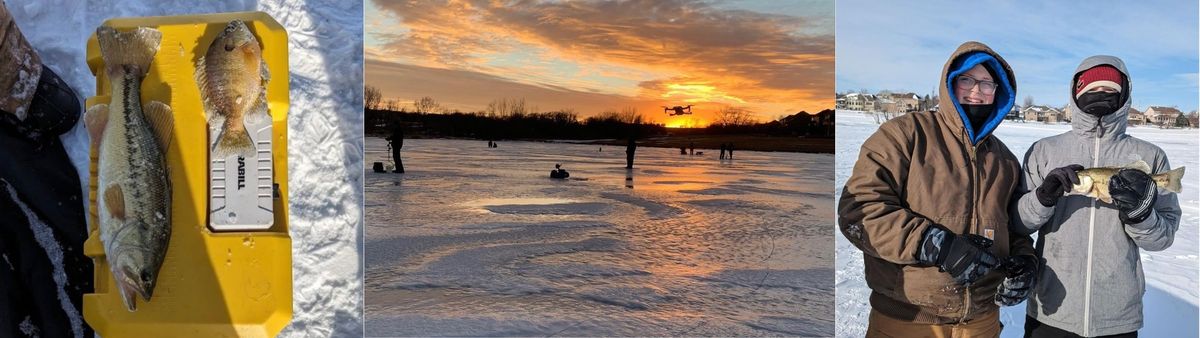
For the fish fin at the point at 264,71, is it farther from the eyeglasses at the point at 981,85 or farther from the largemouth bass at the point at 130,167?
the eyeglasses at the point at 981,85

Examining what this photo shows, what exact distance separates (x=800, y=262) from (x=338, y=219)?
4801 mm

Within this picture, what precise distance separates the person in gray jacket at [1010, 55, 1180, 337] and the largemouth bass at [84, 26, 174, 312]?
1.96 meters

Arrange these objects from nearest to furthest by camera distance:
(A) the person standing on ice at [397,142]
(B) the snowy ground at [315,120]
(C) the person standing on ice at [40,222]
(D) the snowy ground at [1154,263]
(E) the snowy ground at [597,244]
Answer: (C) the person standing on ice at [40,222] < (B) the snowy ground at [315,120] < (D) the snowy ground at [1154,263] < (E) the snowy ground at [597,244] < (A) the person standing on ice at [397,142]

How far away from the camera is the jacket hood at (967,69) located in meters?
1.31

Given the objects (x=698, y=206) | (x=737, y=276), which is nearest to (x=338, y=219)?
(x=737, y=276)

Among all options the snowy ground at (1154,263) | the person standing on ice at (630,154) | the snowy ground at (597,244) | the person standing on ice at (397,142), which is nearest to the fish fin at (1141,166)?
the snowy ground at (1154,263)

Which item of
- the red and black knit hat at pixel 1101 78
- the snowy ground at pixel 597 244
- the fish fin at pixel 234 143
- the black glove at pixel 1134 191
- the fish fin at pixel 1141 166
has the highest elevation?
the red and black knit hat at pixel 1101 78

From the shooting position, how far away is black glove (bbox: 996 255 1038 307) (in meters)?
1.34

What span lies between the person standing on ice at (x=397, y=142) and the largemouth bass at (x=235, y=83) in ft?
14.5

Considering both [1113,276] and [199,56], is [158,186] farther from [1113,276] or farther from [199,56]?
[1113,276]

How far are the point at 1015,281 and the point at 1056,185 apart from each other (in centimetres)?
23

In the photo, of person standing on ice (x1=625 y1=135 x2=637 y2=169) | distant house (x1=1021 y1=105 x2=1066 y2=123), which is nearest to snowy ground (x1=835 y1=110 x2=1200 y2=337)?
distant house (x1=1021 y1=105 x2=1066 y2=123)

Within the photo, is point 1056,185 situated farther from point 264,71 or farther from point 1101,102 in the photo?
point 264,71

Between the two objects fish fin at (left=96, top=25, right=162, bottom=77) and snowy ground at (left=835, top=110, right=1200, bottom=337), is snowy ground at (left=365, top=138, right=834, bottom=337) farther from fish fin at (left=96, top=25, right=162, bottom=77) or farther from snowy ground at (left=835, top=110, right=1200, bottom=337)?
fish fin at (left=96, top=25, right=162, bottom=77)
